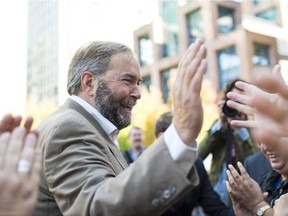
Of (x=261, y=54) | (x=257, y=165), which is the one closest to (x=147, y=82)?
(x=261, y=54)

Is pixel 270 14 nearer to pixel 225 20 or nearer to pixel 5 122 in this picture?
pixel 225 20

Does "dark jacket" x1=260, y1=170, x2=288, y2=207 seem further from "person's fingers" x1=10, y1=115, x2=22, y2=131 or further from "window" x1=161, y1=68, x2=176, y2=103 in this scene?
"window" x1=161, y1=68, x2=176, y2=103

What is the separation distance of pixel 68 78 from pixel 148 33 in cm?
3463

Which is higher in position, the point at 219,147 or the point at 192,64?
the point at 192,64

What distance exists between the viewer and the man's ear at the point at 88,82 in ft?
7.83

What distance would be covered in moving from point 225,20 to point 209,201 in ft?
100

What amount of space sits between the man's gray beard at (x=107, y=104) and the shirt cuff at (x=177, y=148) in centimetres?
91

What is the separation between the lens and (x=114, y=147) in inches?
83.8

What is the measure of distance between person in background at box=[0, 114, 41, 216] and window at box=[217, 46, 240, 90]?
26.5 meters

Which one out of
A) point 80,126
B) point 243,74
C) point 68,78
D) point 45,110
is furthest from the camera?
point 45,110

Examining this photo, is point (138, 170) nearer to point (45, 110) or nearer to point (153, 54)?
point (45, 110)

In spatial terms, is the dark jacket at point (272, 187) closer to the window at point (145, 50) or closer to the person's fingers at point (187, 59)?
the person's fingers at point (187, 59)

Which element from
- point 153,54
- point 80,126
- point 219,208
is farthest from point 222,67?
point 80,126

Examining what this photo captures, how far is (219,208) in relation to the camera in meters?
3.63
